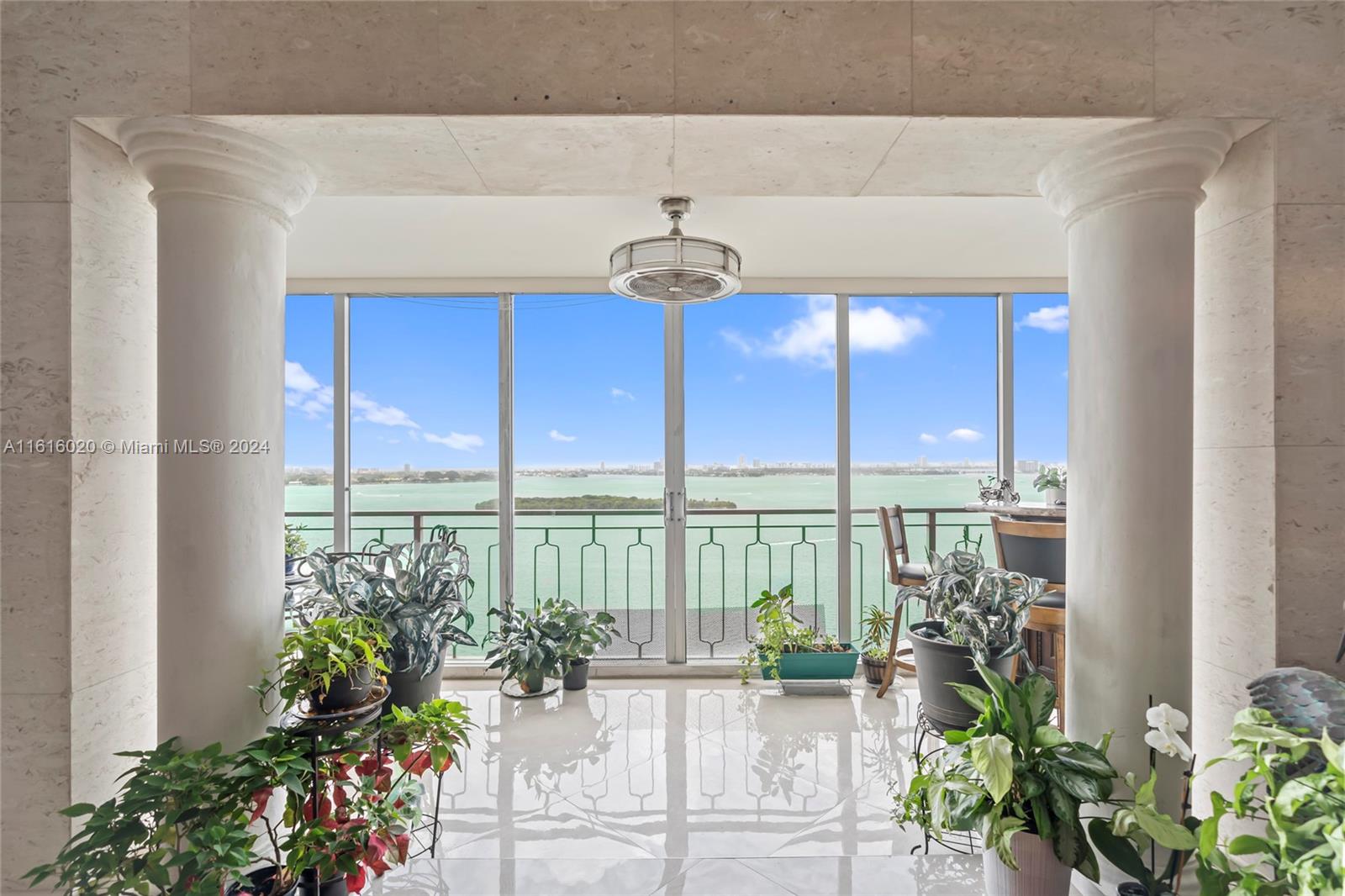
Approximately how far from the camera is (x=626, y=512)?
4.24m

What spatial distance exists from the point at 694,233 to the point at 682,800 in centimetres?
251

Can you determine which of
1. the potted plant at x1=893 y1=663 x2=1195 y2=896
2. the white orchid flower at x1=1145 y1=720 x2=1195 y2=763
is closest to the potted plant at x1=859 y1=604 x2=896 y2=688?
the potted plant at x1=893 y1=663 x2=1195 y2=896

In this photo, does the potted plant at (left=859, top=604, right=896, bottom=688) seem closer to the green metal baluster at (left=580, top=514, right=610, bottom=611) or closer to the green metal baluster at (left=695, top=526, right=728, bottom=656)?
the green metal baluster at (left=695, top=526, right=728, bottom=656)

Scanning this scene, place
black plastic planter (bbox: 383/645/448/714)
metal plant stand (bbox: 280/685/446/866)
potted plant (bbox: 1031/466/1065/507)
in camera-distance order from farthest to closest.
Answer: potted plant (bbox: 1031/466/1065/507) → black plastic planter (bbox: 383/645/448/714) → metal plant stand (bbox: 280/685/446/866)

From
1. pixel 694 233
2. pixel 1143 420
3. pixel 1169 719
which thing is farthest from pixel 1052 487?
pixel 694 233

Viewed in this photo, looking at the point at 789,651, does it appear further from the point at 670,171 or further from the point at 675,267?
the point at 670,171

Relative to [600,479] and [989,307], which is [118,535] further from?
[989,307]

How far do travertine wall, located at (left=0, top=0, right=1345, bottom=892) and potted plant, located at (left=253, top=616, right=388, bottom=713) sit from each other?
51cm

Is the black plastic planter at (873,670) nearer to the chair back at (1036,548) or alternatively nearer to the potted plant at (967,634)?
the chair back at (1036,548)

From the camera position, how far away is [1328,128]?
164 centimetres

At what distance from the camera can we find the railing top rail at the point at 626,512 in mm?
4168

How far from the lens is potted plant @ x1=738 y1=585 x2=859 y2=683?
3.50 metres

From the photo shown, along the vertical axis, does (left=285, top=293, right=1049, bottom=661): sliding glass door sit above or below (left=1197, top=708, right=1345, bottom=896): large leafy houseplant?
above
